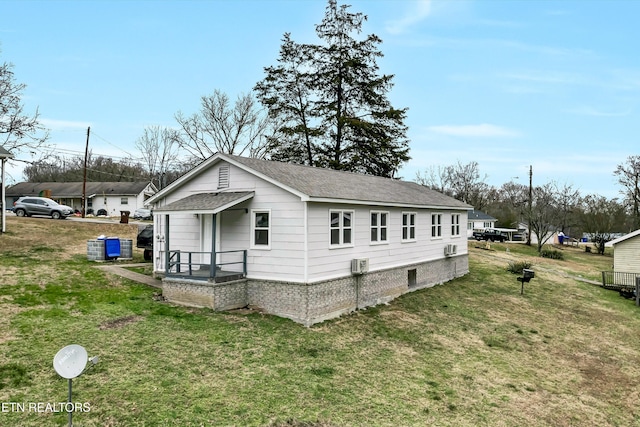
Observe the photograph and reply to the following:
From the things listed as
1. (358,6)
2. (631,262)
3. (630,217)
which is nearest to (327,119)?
(358,6)

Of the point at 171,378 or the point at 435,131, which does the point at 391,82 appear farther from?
the point at 171,378

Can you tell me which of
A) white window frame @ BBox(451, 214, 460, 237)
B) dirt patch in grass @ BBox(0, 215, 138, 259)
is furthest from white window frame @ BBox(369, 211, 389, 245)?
dirt patch in grass @ BBox(0, 215, 138, 259)

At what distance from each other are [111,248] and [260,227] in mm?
9191

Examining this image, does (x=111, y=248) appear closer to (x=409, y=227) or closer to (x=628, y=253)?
(x=409, y=227)

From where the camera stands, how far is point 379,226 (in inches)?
649

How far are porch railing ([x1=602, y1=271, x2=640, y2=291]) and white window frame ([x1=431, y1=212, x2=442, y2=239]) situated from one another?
10.3 m

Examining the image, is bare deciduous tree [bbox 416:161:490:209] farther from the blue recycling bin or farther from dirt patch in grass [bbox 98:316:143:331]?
dirt patch in grass [bbox 98:316:143:331]

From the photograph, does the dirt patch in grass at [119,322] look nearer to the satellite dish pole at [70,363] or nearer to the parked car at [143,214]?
the satellite dish pole at [70,363]

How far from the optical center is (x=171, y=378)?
8.32 m

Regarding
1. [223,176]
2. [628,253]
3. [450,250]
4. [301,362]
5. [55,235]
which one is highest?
[223,176]

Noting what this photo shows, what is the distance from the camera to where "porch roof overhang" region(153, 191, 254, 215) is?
12891 millimetres

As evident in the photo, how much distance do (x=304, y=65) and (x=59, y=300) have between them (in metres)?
28.2

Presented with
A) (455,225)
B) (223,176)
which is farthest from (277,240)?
(455,225)

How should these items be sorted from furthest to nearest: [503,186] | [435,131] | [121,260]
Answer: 1. [503,186]
2. [435,131]
3. [121,260]
